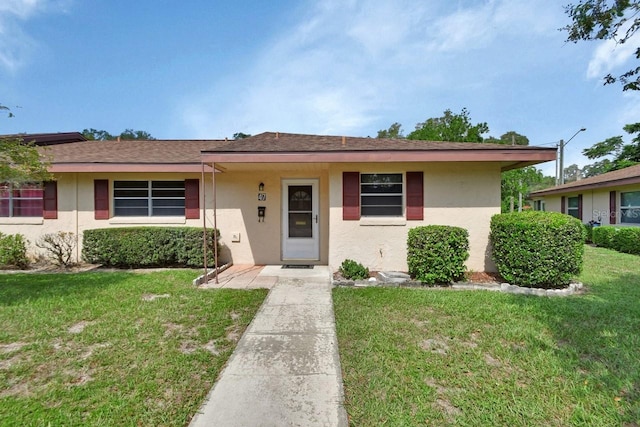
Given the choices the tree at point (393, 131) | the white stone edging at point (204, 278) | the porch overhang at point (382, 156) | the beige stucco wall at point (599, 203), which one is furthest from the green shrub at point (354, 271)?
the tree at point (393, 131)

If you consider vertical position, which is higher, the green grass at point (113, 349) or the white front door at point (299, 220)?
the white front door at point (299, 220)

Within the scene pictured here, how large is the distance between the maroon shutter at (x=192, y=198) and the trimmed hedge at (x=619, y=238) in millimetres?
14413

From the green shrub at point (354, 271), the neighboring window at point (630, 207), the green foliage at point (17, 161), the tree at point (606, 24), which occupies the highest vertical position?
the tree at point (606, 24)

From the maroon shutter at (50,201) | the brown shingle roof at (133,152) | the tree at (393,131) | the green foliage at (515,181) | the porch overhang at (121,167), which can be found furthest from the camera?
the tree at (393,131)

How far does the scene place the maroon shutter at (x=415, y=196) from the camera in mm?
6660

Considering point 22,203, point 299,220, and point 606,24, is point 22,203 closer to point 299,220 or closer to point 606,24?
point 299,220

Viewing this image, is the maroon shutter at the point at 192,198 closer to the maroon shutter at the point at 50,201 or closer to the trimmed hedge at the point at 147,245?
the trimmed hedge at the point at 147,245

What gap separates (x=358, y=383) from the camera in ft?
8.44

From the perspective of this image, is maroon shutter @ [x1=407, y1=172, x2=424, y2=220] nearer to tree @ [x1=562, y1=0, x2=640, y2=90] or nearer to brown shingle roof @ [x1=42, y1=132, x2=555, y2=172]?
brown shingle roof @ [x1=42, y1=132, x2=555, y2=172]

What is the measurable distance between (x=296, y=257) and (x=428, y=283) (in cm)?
360

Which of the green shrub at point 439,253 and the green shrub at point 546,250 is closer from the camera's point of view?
the green shrub at point 546,250

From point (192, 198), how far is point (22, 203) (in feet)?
15.8

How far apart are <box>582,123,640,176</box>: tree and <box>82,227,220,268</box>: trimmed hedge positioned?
3194 centimetres

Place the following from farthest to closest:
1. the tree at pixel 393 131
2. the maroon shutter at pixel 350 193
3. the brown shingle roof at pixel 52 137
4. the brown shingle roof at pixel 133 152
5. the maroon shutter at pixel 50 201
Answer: the tree at pixel 393 131
the brown shingle roof at pixel 52 137
the maroon shutter at pixel 50 201
the brown shingle roof at pixel 133 152
the maroon shutter at pixel 350 193
